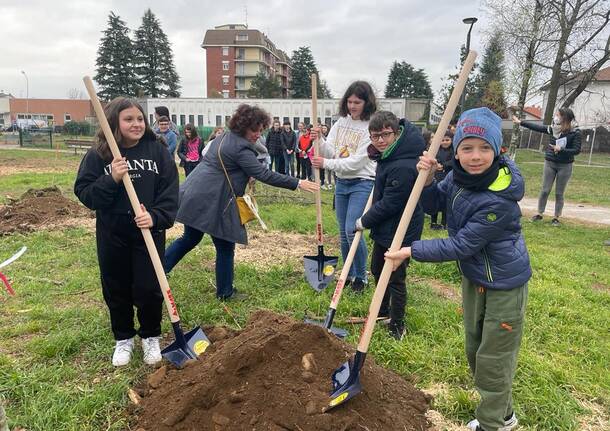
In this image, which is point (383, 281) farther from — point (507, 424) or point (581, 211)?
point (581, 211)

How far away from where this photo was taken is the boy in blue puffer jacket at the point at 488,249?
96.2 inches

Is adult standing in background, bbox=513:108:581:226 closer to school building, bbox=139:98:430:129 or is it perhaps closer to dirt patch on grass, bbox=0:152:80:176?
dirt patch on grass, bbox=0:152:80:176

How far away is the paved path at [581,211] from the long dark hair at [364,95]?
766 cm

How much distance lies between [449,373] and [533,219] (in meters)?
7.48

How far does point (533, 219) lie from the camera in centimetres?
977

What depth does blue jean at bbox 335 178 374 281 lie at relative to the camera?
4777mm

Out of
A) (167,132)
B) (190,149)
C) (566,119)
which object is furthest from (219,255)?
(566,119)

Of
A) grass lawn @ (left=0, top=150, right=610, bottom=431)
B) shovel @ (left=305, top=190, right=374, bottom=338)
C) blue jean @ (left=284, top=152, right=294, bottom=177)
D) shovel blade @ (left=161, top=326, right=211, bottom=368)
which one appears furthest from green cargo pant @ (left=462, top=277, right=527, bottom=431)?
blue jean @ (left=284, top=152, right=294, bottom=177)

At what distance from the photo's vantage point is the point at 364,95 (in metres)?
4.70

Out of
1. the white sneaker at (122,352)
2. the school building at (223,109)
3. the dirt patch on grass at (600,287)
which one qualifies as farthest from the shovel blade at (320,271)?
the school building at (223,109)

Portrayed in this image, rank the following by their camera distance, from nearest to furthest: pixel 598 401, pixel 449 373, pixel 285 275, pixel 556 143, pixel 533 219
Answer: pixel 598 401
pixel 449 373
pixel 285 275
pixel 556 143
pixel 533 219

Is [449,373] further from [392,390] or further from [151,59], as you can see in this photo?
[151,59]

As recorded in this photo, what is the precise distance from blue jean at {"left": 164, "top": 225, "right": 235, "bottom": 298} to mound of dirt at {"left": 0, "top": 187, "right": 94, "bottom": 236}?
4063mm

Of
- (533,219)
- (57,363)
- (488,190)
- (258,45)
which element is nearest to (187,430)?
(57,363)
